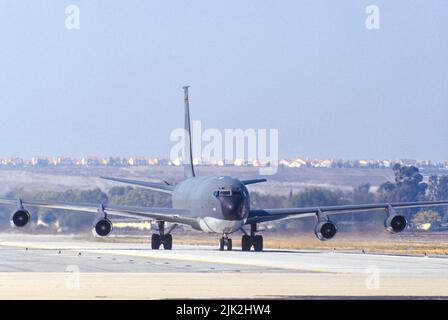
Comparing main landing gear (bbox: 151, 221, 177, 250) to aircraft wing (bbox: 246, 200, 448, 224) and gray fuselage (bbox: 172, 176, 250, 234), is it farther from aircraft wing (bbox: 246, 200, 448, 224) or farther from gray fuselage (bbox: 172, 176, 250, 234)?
aircraft wing (bbox: 246, 200, 448, 224)

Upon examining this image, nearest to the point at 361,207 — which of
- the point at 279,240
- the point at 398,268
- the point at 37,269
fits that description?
the point at 279,240

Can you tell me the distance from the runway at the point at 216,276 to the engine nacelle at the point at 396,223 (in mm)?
15007

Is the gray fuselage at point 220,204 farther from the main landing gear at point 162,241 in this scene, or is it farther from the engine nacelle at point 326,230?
the engine nacelle at point 326,230

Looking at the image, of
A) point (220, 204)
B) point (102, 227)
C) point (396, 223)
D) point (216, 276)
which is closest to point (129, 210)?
point (102, 227)

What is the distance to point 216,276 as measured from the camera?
149 ft

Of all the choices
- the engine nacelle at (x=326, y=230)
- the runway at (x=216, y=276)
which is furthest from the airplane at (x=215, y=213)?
the runway at (x=216, y=276)

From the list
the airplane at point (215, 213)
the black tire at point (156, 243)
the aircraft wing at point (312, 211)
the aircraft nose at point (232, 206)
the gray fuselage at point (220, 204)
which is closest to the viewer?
the aircraft nose at point (232, 206)

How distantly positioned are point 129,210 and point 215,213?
584cm

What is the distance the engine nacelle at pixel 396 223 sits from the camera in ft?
258

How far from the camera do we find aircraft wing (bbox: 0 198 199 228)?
3179 inches

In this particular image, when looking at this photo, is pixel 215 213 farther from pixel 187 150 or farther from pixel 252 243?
pixel 187 150

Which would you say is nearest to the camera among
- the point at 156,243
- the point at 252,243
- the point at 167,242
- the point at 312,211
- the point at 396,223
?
the point at 396,223
